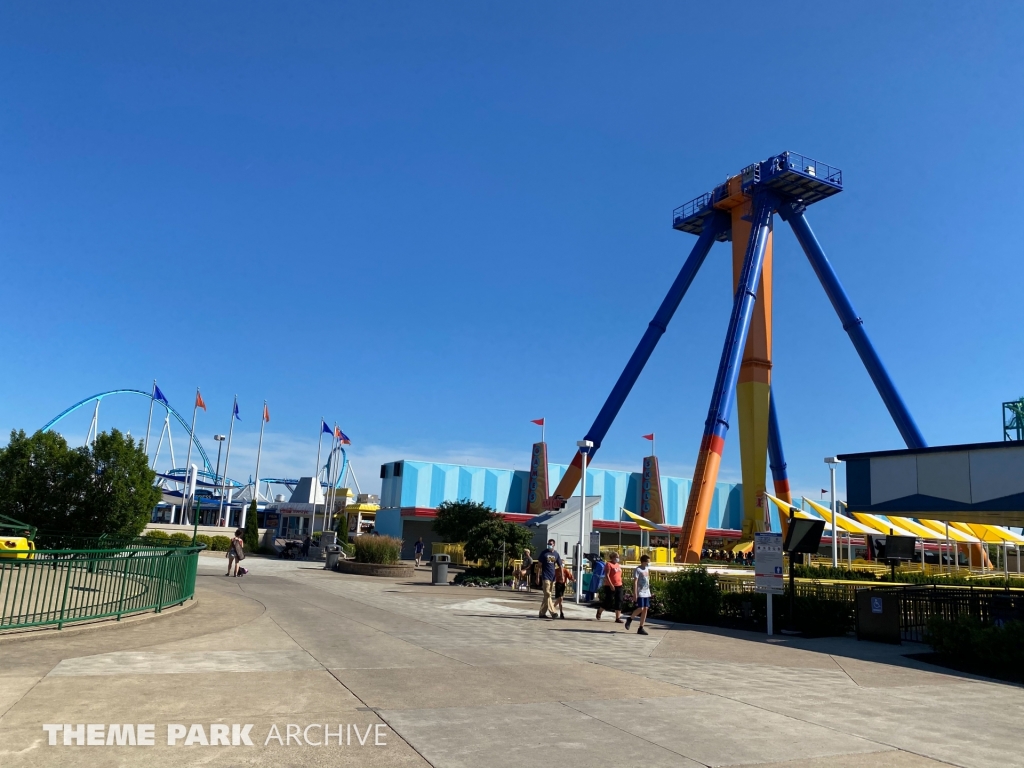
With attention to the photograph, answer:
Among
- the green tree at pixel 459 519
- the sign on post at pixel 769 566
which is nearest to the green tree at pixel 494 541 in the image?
the green tree at pixel 459 519

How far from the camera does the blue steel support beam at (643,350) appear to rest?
142ft

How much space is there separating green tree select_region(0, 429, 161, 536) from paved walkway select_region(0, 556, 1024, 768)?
15.5 m

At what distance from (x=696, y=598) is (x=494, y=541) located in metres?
14.3

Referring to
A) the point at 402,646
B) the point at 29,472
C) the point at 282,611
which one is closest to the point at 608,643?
the point at 402,646

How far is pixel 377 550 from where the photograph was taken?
30344mm

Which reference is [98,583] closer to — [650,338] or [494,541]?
[494,541]

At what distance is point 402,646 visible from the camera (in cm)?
1177

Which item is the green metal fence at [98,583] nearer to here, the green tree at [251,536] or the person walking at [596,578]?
the person walking at [596,578]

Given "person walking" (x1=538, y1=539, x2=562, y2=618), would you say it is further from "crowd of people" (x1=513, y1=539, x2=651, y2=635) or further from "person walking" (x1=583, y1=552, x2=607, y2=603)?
"person walking" (x1=583, y1=552, x2=607, y2=603)

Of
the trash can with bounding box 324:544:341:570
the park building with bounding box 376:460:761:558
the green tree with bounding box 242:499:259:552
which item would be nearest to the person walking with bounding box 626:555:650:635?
the trash can with bounding box 324:544:341:570

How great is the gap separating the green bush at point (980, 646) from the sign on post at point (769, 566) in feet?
10.5

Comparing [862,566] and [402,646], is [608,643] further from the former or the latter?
[862,566]

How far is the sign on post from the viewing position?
1558 cm

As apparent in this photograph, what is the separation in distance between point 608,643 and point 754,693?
466cm
